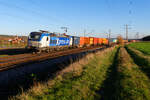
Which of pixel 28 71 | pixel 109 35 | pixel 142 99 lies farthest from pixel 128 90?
pixel 109 35

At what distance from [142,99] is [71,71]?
500cm

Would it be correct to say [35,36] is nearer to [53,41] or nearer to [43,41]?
[43,41]

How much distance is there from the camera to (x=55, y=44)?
71.5 feet

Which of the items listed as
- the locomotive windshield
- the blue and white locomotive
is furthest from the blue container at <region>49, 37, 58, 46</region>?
the locomotive windshield

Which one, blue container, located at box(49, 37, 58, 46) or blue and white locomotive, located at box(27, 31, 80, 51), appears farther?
blue container, located at box(49, 37, 58, 46)

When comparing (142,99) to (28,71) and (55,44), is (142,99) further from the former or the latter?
(55,44)

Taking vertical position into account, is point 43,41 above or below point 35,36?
below

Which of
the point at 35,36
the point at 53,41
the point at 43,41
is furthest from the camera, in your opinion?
the point at 53,41

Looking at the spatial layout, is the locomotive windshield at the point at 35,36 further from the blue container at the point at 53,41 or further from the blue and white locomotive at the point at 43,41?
the blue container at the point at 53,41

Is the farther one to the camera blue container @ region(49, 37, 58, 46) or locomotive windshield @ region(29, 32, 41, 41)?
blue container @ region(49, 37, 58, 46)

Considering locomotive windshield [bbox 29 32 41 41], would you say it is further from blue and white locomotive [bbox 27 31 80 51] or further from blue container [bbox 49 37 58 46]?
blue container [bbox 49 37 58 46]

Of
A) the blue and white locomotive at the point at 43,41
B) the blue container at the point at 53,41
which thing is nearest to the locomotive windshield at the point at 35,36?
the blue and white locomotive at the point at 43,41

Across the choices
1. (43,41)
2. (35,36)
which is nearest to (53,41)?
(43,41)

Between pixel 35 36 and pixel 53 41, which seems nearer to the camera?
pixel 35 36
